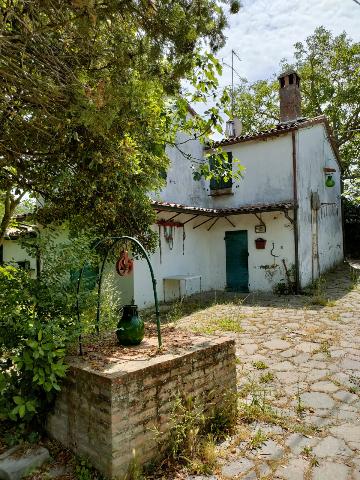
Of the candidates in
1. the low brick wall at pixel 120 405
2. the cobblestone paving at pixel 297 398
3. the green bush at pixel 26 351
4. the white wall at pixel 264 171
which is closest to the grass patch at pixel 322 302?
the cobblestone paving at pixel 297 398

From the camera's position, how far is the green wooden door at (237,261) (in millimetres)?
12734

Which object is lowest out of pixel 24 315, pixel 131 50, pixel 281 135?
pixel 24 315

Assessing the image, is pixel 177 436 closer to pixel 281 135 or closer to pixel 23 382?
pixel 23 382

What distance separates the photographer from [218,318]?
827cm

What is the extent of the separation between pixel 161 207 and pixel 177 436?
6907 mm

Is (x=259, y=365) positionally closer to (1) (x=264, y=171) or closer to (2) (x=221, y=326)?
(2) (x=221, y=326)

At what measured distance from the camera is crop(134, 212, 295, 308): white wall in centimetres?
1130

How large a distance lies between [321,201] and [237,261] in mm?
4601

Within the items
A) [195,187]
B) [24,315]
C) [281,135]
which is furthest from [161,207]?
[24,315]

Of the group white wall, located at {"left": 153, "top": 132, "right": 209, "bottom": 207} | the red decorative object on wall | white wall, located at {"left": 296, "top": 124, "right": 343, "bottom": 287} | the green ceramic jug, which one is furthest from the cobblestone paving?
white wall, located at {"left": 153, "top": 132, "right": 209, "bottom": 207}

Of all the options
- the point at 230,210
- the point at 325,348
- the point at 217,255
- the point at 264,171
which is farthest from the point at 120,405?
the point at 264,171

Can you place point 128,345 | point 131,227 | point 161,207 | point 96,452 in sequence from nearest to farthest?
1. point 96,452
2. point 128,345
3. point 131,227
4. point 161,207

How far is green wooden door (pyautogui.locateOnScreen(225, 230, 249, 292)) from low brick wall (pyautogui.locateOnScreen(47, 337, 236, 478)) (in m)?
9.54

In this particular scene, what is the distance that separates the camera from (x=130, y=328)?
11.8 feet
